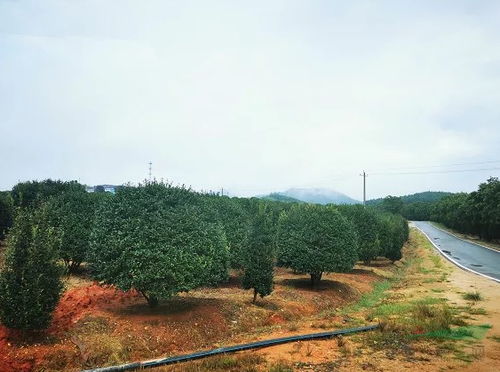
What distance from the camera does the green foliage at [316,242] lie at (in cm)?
2419

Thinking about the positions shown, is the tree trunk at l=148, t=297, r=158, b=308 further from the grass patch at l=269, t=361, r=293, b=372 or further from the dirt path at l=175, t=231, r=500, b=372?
the grass patch at l=269, t=361, r=293, b=372

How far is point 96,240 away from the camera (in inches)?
608

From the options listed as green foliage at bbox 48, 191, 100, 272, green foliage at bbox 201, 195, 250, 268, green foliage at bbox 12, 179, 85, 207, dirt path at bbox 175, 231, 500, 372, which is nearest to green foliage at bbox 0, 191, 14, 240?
green foliage at bbox 12, 179, 85, 207

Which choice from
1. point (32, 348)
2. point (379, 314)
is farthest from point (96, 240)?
point (379, 314)

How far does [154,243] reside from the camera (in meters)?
14.7

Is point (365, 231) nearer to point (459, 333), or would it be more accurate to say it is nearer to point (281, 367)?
point (459, 333)

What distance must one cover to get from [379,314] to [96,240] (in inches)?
499

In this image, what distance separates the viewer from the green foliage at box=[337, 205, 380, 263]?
123ft

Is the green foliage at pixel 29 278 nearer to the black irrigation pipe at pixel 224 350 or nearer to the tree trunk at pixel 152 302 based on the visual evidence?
the black irrigation pipe at pixel 224 350

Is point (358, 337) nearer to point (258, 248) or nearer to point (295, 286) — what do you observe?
point (258, 248)

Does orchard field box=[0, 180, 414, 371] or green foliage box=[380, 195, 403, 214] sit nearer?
orchard field box=[0, 180, 414, 371]

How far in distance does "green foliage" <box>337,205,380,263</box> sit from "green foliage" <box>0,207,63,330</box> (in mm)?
29426

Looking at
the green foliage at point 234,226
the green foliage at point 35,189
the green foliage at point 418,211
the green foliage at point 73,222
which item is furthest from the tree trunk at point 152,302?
the green foliage at point 418,211

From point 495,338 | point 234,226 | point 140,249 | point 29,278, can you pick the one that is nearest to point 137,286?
point 140,249
